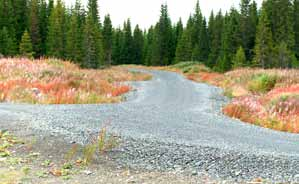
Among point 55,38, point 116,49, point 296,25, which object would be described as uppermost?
point 296,25

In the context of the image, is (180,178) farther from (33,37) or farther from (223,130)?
(33,37)

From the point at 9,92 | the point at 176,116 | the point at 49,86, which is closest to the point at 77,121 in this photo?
the point at 176,116

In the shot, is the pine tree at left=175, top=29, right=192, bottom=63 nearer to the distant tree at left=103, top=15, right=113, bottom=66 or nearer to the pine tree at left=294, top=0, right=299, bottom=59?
the distant tree at left=103, top=15, right=113, bottom=66

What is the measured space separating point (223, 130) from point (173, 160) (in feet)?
10.2

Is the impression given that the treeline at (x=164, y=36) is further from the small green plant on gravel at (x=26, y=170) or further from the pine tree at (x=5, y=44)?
the small green plant on gravel at (x=26, y=170)

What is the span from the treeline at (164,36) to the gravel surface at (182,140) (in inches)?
1463

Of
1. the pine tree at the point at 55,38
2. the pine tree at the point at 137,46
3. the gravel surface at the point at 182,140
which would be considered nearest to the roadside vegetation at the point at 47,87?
the gravel surface at the point at 182,140

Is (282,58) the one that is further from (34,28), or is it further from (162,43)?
(162,43)

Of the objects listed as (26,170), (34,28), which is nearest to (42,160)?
(26,170)

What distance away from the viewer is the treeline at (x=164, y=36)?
176ft

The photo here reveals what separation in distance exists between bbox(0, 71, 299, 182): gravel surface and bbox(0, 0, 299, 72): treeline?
37172 millimetres

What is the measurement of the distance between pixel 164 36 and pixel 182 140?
269 ft

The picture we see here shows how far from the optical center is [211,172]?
232 inches

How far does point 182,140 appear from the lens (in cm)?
761
